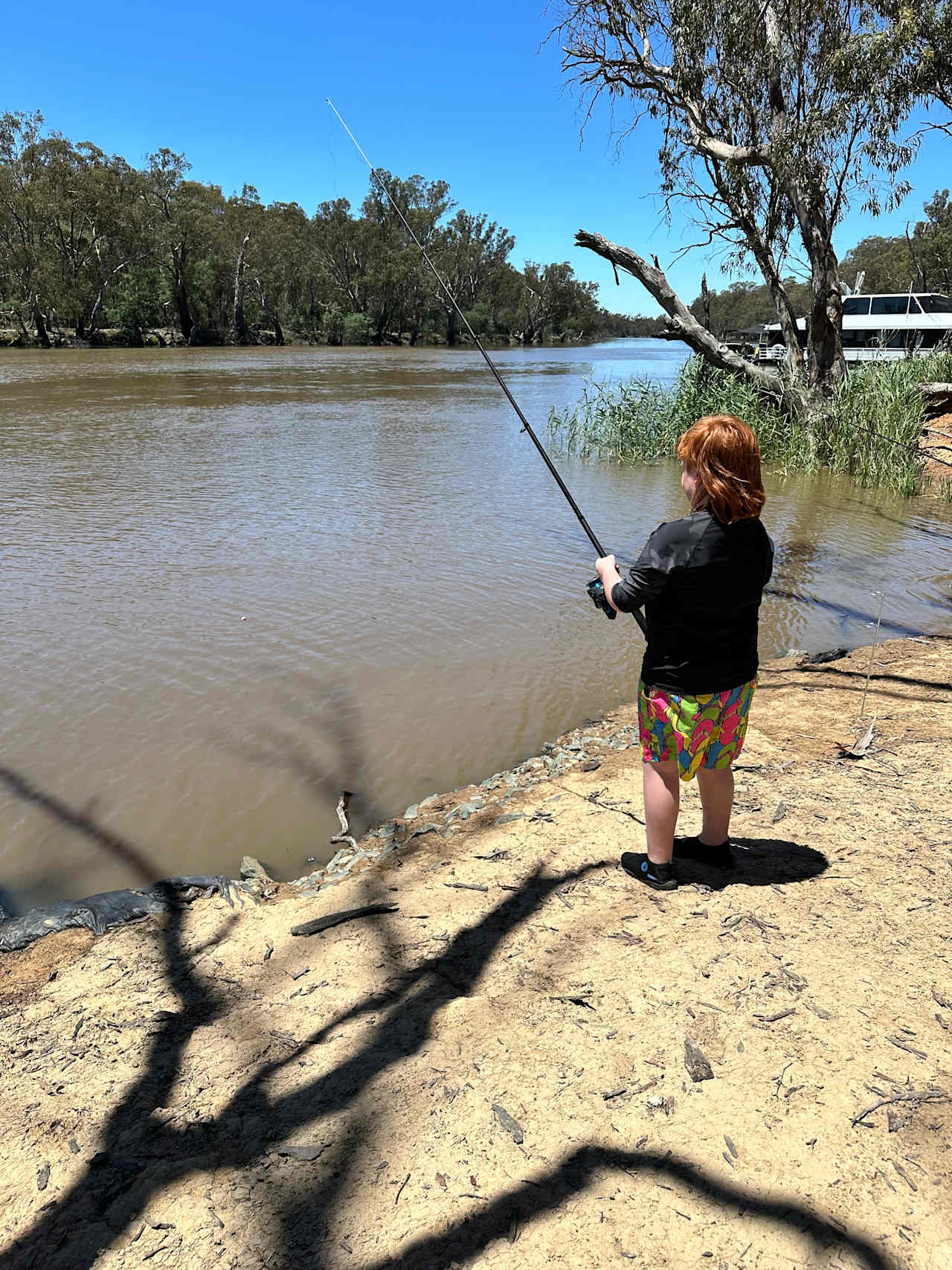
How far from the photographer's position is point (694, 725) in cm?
262

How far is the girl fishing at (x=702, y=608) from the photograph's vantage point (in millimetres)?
2455

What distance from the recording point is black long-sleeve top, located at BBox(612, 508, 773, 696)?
248 cm

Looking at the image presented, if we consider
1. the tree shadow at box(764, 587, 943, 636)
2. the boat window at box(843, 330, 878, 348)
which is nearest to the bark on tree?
the tree shadow at box(764, 587, 943, 636)

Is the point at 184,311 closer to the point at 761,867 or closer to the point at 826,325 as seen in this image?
the point at 826,325

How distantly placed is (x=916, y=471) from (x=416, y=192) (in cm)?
7663

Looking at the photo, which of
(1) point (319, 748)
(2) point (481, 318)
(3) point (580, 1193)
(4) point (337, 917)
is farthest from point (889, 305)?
(2) point (481, 318)

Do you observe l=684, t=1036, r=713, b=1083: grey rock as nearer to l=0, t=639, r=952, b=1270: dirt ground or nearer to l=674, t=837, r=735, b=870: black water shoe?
l=0, t=639, r=952, b=1270: dirt ground

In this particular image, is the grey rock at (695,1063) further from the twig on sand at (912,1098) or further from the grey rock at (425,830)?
the grey rock at (425,830)

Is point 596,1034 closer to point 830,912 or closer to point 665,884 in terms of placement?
point 665,884

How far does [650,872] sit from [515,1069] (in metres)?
1.00

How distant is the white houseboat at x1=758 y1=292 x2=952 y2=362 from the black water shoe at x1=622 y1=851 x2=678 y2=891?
18.4 m

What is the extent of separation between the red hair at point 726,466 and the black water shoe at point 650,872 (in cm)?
126

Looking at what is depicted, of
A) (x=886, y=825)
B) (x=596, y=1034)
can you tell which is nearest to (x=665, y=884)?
(x=596, y=1034)

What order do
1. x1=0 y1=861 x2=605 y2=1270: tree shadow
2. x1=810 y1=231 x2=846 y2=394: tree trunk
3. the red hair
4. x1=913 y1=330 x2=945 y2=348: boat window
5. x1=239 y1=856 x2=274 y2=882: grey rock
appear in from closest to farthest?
x1=0 y1=861 x2=605 y2=1270: tree shadow
the red hair
x1=239 y1=856 x2=274 y2=882: grey rock
x1=810 y1=231 x2=846 y2=394: tree trunk
x1=913 y1=330 x2=945 y2=348: boat window
